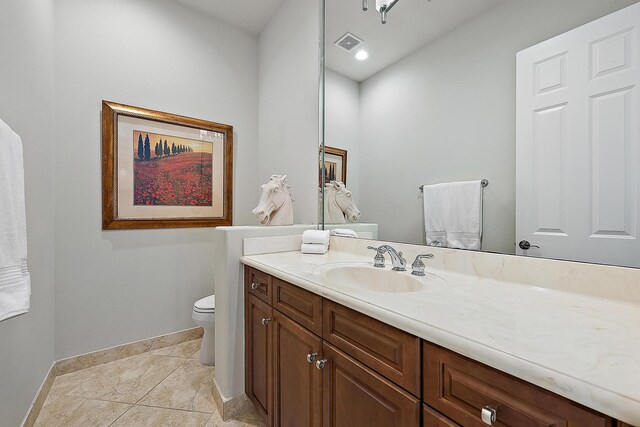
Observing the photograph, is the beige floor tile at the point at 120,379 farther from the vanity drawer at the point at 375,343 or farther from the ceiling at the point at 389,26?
the ceiling at the point at 389,26

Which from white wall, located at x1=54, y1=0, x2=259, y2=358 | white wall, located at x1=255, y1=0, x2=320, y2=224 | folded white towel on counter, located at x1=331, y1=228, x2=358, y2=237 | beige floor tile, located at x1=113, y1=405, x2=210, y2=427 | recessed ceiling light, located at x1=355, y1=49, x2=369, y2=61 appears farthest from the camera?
white wall, located at x1=255, y1=0, x2=320, y2=224

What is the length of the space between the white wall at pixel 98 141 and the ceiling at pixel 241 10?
76 mm

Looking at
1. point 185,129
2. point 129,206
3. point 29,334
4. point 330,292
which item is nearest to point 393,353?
point 330,292

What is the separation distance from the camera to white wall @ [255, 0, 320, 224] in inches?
78.8

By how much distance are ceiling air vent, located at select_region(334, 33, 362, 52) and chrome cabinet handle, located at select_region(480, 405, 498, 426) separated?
180cm

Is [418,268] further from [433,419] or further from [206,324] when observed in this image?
[206,324]

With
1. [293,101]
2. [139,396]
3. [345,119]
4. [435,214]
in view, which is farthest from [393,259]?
[139,396]

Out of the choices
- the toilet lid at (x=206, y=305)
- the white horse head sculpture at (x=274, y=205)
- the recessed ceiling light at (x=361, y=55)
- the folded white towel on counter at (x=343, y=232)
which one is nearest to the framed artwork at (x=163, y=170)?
the toilet lid at (x=206, y=305)

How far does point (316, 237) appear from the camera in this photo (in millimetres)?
1659

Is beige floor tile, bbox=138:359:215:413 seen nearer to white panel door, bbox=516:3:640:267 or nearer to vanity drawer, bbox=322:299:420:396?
vanity drawer, bbox=322:299:420:396

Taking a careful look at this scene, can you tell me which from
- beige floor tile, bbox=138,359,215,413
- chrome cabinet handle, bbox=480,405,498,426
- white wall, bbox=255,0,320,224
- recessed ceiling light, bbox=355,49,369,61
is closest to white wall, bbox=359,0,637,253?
recessed ceiling light, bbox=355,49,369,61

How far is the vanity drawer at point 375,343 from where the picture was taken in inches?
25.5

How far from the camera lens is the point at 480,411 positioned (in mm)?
528

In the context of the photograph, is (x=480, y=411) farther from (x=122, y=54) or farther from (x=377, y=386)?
(x=122, y=54)
